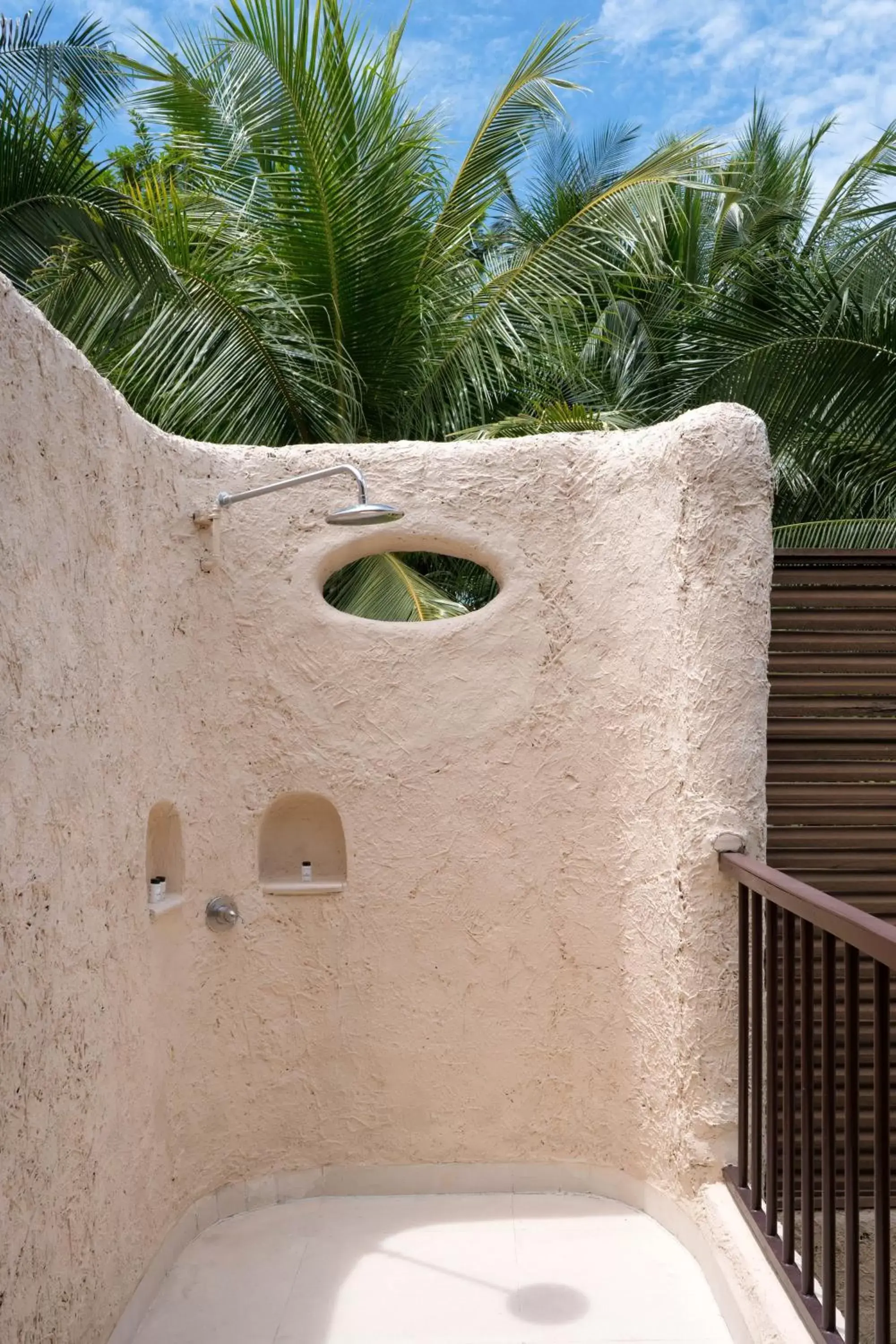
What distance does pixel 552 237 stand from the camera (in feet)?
24.2

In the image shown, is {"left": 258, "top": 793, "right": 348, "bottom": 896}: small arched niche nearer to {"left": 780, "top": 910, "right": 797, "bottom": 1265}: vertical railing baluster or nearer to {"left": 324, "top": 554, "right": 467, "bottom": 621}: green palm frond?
{"left": 324, "top": 554, "right": 467, "bottom": 621}: green palm frond

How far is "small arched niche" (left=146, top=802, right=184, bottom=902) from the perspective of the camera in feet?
12.2

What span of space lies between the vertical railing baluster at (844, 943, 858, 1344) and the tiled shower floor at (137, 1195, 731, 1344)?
3.40 ft

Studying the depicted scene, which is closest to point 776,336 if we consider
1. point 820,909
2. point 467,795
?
point 467,795

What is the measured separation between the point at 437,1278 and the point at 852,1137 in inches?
71.8

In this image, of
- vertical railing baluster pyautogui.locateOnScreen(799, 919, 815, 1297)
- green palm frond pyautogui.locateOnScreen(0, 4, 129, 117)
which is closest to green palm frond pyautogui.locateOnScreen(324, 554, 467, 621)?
vertical railing baluster pyautogui.locateOnScreen(799, 919, 815, 1297)

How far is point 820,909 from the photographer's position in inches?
93.4

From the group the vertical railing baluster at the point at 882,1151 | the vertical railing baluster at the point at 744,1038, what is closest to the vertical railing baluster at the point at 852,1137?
the vertical railing baluster at the point at 882,1151

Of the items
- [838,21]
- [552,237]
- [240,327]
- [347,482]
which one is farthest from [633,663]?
[838,21]

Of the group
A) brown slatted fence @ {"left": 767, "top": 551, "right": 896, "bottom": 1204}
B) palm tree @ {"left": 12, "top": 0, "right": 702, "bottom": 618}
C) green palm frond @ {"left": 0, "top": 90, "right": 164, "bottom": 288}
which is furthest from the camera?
palm tree @ {"left": 12, "top": 0, "right": 702, "bottom": 618}

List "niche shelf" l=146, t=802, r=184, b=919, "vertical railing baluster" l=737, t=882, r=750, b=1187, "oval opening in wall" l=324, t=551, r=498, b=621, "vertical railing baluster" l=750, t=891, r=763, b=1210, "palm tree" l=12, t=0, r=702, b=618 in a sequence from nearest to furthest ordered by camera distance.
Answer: "vertical railing baluster" l=750, t=891, r=763, b=1210 < "vertical railing baluster" l=737, t=882, r=750, b=1187 < "niche shelf" l=146, t=802, r=184, b=919 < "oval opening in wall" l=324, t=551, r=498, b=621 < "palm tree" l=12, t=0, r=702, b=618

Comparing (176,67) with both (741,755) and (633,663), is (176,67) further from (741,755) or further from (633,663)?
(741,755)

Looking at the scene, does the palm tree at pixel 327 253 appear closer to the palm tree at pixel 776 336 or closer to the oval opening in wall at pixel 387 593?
the oval opening in wall at pixel 387 593

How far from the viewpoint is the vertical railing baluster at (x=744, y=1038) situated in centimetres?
323
